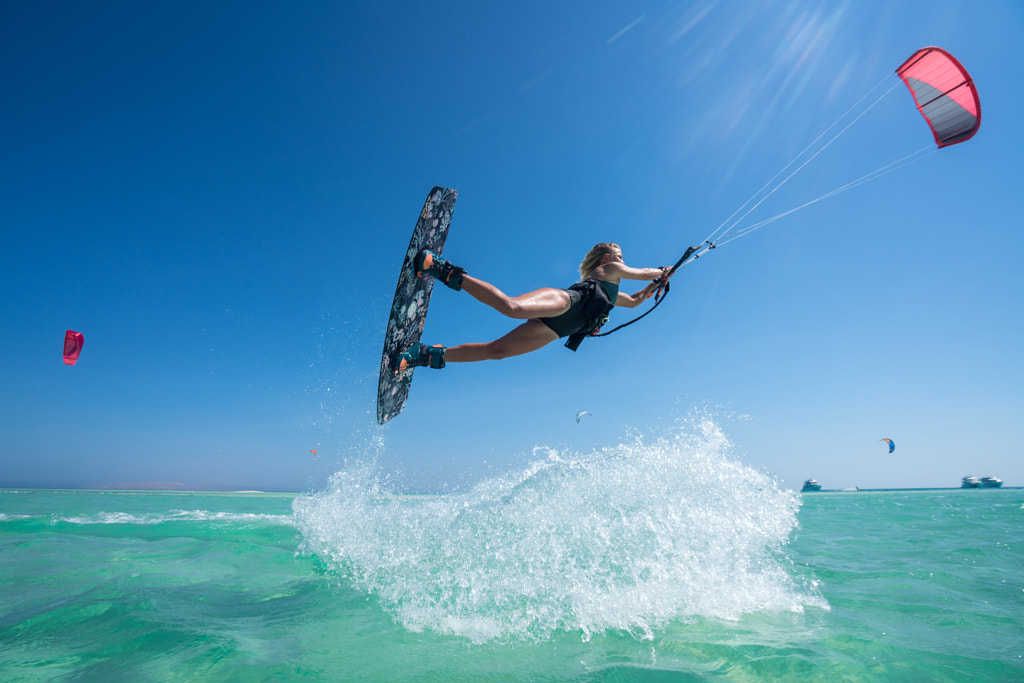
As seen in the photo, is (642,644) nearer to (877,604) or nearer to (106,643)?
(877,604)

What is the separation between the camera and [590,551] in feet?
15.1

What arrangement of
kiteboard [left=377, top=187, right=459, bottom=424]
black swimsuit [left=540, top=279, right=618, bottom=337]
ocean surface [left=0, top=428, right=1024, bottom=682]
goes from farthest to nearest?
kiteboard [left=377, top=187, right=459, bottom=424] → black swimsuit [left=540, top=279, right=618, bottom=337] → ocean surface [left=0, top=428, right=1024, bottom=682]

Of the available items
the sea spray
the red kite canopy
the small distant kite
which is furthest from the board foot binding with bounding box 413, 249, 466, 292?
the small distant kite

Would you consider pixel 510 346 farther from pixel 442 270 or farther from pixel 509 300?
pixel 442 270

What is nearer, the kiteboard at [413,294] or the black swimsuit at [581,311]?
the black swimsuit at [581,311]

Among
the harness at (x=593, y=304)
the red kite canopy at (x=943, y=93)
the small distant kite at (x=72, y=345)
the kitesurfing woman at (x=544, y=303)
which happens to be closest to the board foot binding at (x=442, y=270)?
the kitesurfing woman at (x=544, y=303)

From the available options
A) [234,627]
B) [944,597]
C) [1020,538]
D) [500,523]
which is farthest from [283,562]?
[1020,538]

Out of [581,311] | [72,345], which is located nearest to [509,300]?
[581,311]

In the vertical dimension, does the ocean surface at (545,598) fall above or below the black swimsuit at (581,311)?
below

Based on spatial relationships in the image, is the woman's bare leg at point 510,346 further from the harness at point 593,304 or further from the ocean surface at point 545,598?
the ocean surface at point 545,598

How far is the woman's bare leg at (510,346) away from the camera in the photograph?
15.6 ft

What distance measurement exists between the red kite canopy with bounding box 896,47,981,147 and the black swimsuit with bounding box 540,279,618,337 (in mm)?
5375

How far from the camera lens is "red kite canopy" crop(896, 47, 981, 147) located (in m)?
5.67

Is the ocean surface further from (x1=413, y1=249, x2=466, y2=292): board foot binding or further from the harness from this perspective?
(x1=413, y1=249, x2=466, y2=292): board foot binding
